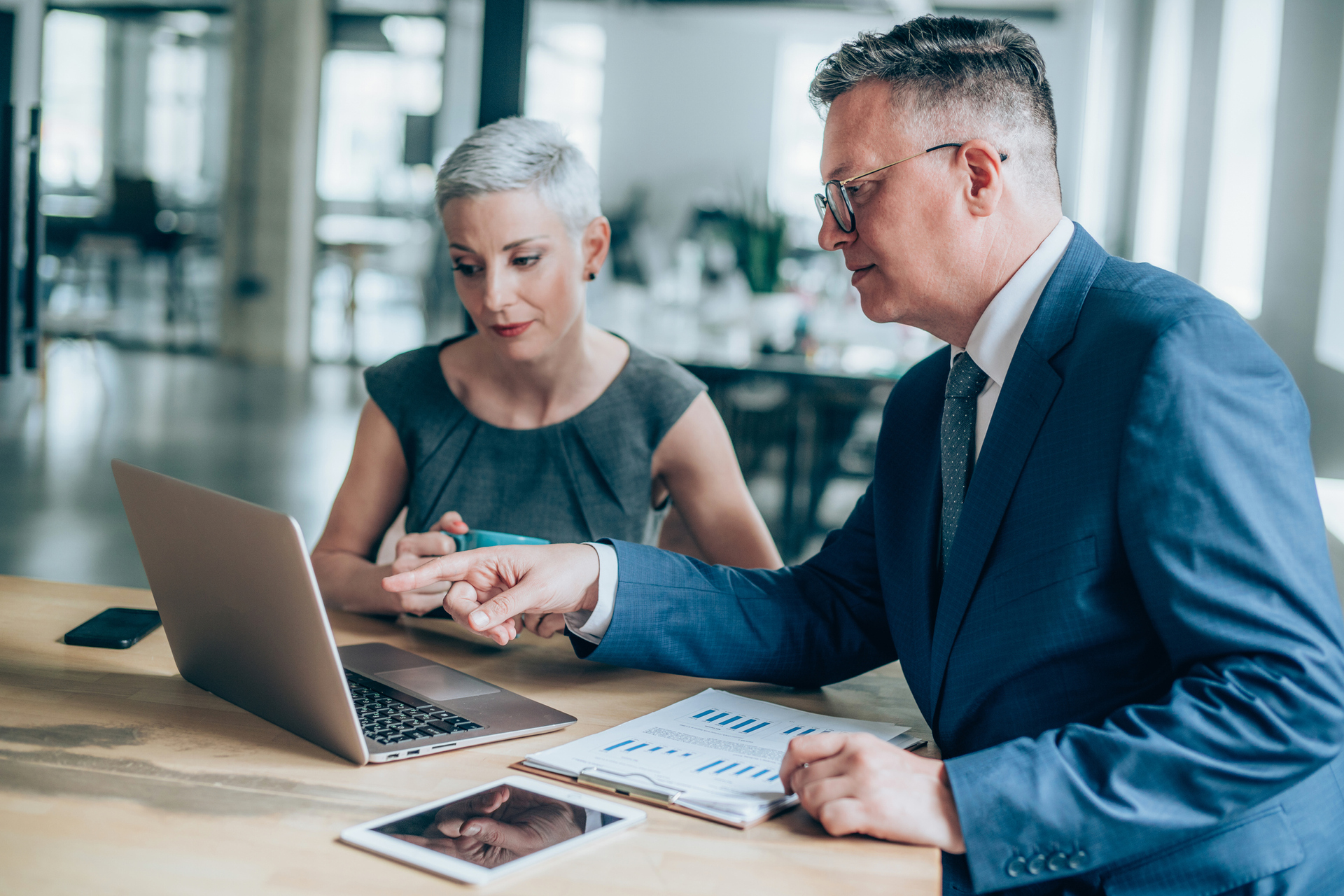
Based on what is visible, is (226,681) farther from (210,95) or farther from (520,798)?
(210,95)

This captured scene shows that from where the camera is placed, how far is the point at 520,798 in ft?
2.99

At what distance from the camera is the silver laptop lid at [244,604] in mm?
907

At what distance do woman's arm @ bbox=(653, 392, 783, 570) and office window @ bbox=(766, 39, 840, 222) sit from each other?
33.5 ft

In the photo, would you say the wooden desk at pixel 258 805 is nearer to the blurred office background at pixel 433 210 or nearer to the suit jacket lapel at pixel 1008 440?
the suit jacket lapel at pixel 1008 440

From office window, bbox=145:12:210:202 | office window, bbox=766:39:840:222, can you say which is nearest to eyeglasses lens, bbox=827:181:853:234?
office window, bbox=145:12:210:202

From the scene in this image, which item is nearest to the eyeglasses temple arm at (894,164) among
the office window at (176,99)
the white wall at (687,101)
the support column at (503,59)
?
the support column at (503,59)

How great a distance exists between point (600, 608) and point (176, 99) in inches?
333

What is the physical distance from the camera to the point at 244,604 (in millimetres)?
992

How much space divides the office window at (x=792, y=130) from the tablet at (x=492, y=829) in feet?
36.8

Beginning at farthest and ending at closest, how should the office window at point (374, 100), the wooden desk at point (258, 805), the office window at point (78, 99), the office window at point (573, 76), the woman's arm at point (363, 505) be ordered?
1. the office window at point (573, 76)
2. the office window at point (374, 100)
3. the office window at point (78, 99)
4. the woman's arm at point (363, 505)
5. the wooden desk at point (258, 805)

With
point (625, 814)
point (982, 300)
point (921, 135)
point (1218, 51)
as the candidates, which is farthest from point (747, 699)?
point (1218, 51)

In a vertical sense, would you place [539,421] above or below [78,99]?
below

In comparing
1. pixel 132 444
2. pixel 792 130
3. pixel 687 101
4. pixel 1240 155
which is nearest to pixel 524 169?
pixel 132 444

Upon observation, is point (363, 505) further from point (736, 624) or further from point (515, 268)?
point (736, 624)
